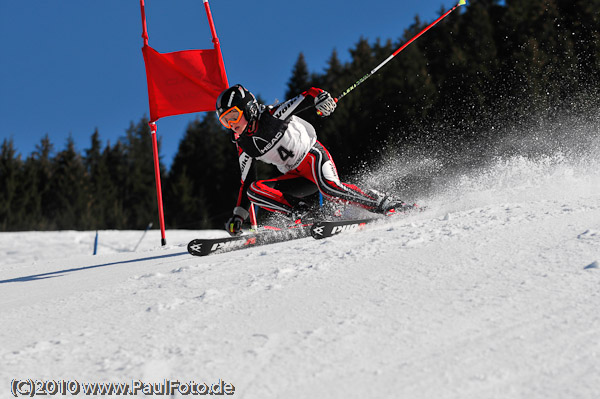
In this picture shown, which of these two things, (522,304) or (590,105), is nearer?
(522,304)

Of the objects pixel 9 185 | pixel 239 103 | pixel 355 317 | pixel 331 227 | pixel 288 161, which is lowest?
pixel 355 317

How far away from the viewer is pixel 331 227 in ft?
17.1

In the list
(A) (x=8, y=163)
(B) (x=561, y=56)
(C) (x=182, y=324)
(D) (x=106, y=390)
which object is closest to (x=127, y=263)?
(C) (x=182, y=324)

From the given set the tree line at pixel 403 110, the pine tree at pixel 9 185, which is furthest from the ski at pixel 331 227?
the pine tree at pixel 9 185

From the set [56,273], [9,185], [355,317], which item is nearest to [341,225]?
[355,317]

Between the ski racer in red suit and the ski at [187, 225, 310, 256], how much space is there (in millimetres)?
295

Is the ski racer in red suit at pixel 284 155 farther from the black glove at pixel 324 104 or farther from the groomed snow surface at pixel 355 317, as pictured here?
the groomed snow surface at pixel 355 317

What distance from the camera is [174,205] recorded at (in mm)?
43844

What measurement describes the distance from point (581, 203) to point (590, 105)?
1668 centimetres

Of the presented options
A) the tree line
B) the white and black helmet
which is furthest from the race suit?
the tree line

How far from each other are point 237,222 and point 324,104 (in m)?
1.59

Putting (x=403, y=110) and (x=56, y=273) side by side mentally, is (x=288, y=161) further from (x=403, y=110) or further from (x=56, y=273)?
(x=403, y=110)

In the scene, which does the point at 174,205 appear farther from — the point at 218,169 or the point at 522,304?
the point at 522,304

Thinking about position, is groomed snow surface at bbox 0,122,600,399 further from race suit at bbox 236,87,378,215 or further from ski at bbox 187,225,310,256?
race suit at bbox 236,87,378,215
